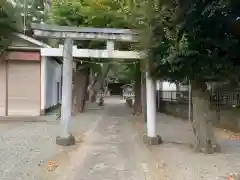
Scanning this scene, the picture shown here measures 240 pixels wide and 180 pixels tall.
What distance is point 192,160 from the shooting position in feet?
30.4

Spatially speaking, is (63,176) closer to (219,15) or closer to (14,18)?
(219,15)

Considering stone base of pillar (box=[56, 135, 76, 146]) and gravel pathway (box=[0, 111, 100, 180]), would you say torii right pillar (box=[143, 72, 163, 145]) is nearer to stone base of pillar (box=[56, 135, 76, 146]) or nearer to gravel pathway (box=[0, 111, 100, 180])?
stone base of pillar (box=[56, 135, 76, 146])

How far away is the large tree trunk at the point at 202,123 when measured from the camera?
10.4 meters

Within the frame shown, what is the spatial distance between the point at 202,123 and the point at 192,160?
5.09ft

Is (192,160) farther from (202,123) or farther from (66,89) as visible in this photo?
(66,89)

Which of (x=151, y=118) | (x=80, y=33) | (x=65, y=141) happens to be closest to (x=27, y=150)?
(x=65, y=141)

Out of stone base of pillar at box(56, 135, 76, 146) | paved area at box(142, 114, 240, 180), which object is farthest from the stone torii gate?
paved area at box(142, 114, 240, 180)

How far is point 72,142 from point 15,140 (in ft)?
6.03

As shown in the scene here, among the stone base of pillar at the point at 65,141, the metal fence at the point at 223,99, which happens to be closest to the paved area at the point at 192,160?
the stone base of pillar at the point at 65,141

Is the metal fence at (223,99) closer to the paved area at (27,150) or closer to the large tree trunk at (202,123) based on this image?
the large tree trunk at (202,123)

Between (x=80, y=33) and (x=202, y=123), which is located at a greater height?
(x=80, y=33)

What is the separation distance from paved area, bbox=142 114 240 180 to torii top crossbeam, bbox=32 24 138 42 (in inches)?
136

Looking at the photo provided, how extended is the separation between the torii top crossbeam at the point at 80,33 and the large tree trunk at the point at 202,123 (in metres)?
2.64

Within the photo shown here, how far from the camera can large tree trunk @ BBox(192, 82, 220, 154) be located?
1036 cm
